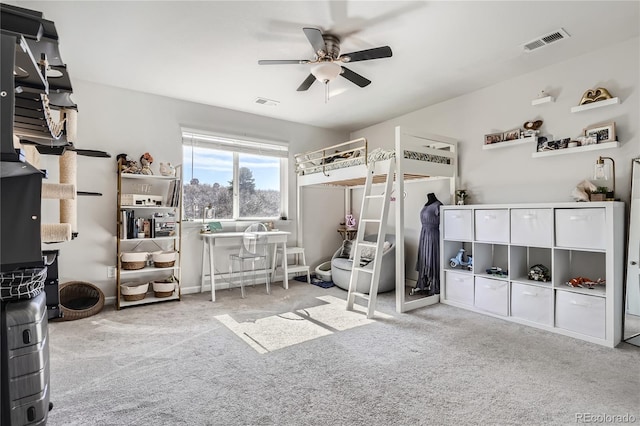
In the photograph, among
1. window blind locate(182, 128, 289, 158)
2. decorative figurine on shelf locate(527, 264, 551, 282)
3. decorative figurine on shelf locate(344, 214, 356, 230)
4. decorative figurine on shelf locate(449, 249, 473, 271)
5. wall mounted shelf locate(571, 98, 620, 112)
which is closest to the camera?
wall mounted shelf locate(571, 98, 620, 112)

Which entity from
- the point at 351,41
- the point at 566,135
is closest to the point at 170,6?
the point at 351,41

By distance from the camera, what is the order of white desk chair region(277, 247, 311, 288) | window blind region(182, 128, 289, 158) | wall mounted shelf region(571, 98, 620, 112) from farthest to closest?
white desk chair region(277, 247, 311, 288) < window blind region(182, 128, 289, 158) < wall mounted shelf region(571, 98, 620, 112)

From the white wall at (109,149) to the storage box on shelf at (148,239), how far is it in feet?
0.61

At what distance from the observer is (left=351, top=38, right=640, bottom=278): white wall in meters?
2.92

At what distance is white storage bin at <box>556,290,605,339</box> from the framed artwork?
1.66 m

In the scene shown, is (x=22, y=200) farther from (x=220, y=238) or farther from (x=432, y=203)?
(x=432, y=203)

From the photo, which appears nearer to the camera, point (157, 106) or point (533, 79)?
point (533, 79)

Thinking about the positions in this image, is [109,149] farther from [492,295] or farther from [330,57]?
[492,295]

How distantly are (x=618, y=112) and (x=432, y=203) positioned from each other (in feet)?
6.33

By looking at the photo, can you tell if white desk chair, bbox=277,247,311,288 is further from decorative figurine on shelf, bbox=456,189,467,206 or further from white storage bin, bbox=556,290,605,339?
white storage bin, bbox=556,290,605,339

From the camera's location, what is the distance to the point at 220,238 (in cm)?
A: 439

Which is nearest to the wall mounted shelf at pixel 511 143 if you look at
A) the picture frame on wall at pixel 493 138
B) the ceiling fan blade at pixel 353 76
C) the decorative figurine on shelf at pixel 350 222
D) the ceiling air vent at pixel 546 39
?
the picture frame on wall at pixel 493 138

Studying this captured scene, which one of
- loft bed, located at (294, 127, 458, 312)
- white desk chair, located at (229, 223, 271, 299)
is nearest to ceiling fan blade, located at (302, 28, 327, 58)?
loft bed, located at (294, 127, 458, 312)

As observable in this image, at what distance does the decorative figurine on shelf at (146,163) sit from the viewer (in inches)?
155
